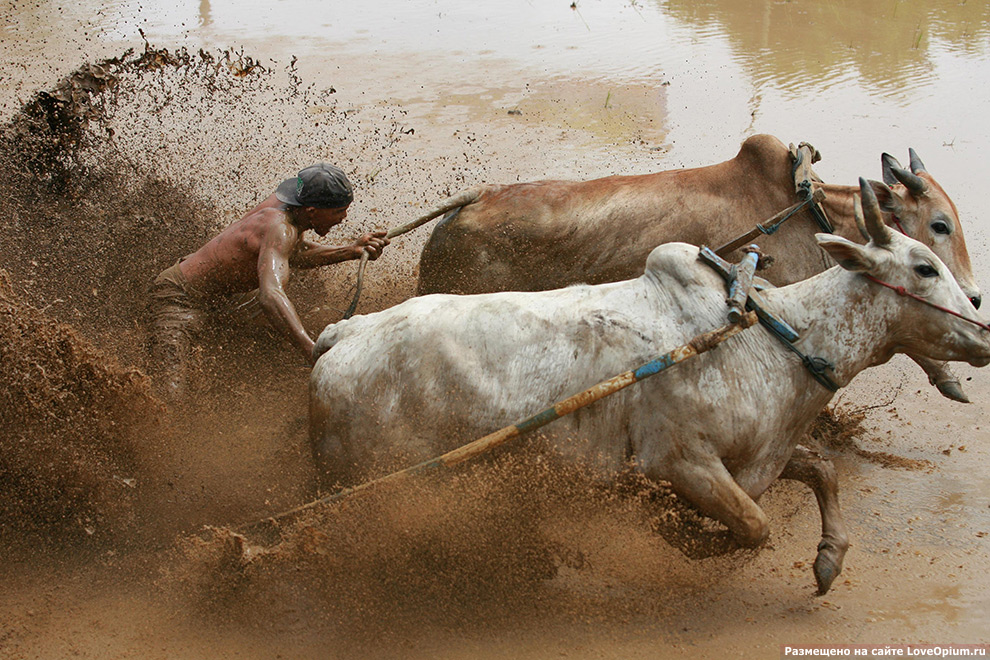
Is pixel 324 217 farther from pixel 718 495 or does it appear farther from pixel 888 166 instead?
pixel 888 166

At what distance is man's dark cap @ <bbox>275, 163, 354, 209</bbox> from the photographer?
4641 millimetres

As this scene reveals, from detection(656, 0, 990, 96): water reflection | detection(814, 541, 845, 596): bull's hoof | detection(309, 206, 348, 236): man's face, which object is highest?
detection(309, 206, 348, 236): man's face

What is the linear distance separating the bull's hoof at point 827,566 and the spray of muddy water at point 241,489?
1.29 feet

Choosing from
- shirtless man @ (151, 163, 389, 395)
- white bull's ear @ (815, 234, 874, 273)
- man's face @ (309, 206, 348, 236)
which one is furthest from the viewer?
man's face @ (309, 206, 348, 236)

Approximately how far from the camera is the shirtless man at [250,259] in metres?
4.59

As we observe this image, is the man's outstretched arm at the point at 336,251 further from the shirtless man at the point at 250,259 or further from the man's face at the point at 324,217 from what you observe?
the man's face at the point at 324,217

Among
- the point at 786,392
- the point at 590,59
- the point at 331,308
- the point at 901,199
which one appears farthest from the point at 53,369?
the point at 590,59

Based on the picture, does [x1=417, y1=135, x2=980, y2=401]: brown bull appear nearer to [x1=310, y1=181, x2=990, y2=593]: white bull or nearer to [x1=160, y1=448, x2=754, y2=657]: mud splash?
[x1=310, y1=181, x2=990, y2=593]: white bull

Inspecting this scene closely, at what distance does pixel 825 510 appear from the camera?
12.1ft

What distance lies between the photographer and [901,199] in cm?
474

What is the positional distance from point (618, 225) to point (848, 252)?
178 cm

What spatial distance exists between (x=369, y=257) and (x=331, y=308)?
145 cm

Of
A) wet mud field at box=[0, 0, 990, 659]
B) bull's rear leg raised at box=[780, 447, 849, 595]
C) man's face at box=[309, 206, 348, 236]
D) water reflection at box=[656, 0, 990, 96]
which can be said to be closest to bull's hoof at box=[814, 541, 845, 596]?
bull's rear leg raised at box=[780, 447, 849, 595]

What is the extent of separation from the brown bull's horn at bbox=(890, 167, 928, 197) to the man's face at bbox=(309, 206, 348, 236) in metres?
2.89
